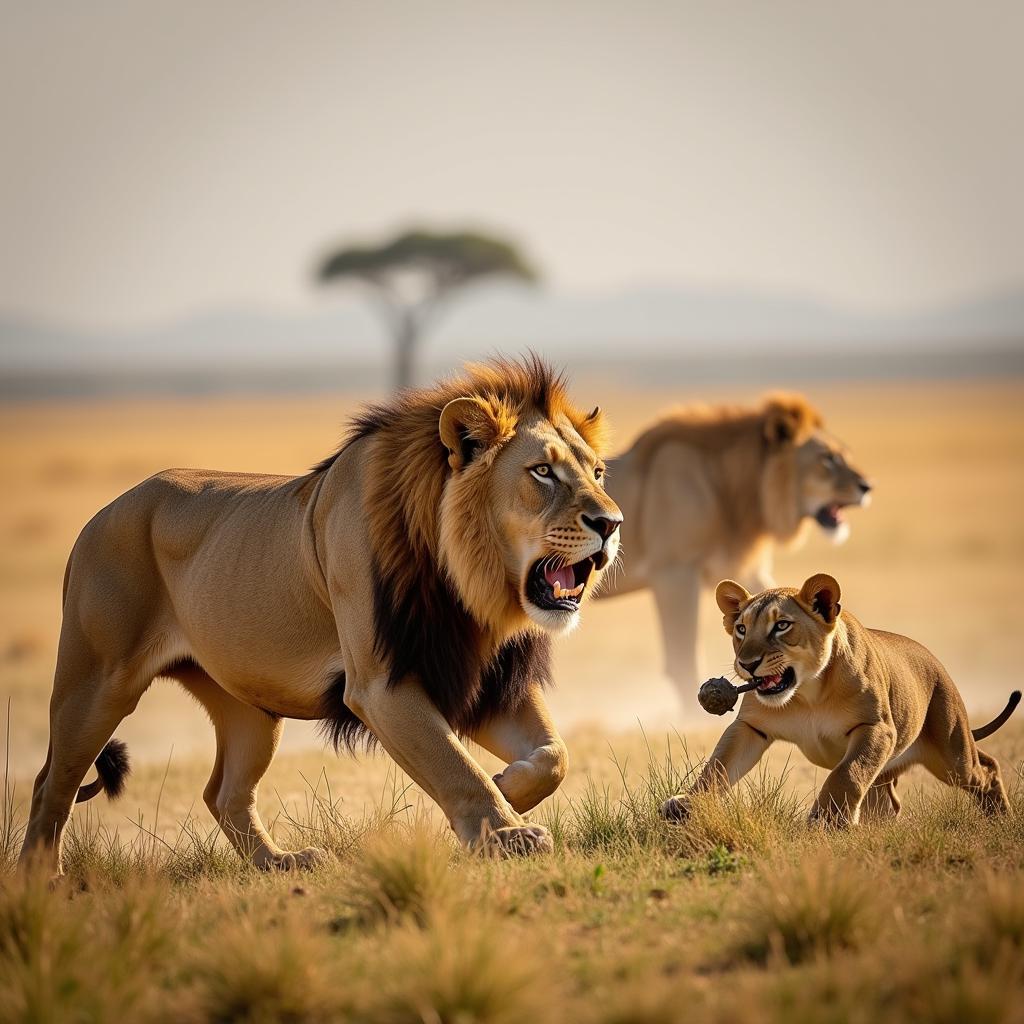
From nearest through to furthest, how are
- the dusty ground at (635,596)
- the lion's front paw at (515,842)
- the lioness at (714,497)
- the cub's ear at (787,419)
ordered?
the lion's front paw at (515,842) → the lioness at (714,497) → the cub's ear at (787,419) → the dusty ground at (635,596)

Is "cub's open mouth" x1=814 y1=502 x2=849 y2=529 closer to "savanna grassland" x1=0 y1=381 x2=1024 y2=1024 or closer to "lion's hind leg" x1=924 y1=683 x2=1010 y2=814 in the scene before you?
"savanna grassland" x1=0 y1=381 x2=1024 y2=1024

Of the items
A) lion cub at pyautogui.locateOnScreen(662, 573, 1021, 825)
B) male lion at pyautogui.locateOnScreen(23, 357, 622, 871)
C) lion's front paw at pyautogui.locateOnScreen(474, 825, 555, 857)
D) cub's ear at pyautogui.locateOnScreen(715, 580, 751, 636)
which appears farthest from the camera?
cub's ear at pyautogui.locateOnScreen(715, 580, 751, 636)

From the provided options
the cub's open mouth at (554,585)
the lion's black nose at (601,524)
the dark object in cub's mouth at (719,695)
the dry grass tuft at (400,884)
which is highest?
the lion's black nose at (601,524)

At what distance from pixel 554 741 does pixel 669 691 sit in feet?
28.4

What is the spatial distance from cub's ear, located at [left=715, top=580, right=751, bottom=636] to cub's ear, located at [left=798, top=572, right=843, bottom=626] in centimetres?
33

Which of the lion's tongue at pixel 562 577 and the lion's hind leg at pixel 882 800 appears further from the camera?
the lion's hind leg at pixel 882 800

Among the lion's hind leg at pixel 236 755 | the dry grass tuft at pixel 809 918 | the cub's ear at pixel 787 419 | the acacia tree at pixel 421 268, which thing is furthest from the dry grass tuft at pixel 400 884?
the acacia tree at pixel 421 268

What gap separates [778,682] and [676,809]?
0.60 metres

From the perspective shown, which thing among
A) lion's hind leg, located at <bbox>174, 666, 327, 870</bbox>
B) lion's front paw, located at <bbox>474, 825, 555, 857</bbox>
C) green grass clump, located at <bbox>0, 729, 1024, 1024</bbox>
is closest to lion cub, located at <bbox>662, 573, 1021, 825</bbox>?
green grass clump, located at <bbox>0, 729, 1024, 1024</bbox>

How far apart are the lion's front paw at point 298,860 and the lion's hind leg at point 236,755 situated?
310 millimetres

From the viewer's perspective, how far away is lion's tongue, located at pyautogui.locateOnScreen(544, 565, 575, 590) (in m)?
5.66

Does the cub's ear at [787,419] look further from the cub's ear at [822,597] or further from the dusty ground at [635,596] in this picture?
the cub's ear at [822,597]

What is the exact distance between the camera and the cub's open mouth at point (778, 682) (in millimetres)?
5879

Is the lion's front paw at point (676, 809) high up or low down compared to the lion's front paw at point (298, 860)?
up
